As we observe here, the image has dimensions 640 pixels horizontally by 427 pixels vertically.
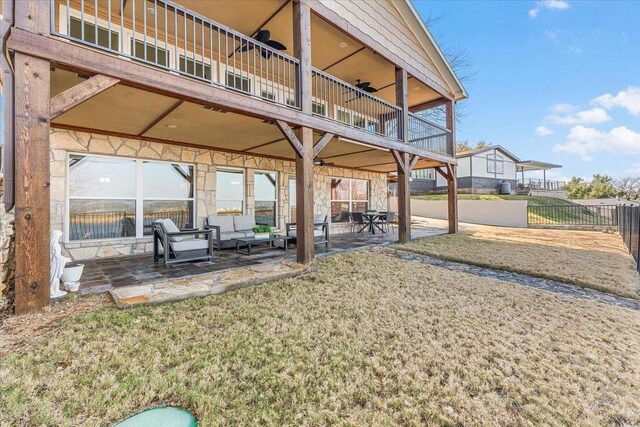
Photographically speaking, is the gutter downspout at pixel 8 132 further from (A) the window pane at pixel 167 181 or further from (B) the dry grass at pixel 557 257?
(B) the dry grass at pixel 557 257

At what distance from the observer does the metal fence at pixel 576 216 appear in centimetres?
1302

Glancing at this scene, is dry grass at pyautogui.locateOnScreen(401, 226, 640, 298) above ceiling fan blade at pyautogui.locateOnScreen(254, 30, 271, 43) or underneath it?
underneath

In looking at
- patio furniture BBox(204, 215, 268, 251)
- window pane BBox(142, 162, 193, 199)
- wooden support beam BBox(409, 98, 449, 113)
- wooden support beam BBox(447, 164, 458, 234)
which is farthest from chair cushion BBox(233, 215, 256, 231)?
wooden support beam BBox(409, 98, 449, 113)

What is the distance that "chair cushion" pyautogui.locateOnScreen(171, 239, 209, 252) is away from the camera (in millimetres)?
5164

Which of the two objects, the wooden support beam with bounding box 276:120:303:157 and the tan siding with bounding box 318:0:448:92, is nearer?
the wooden support beam with bounding box 276:120:303:157

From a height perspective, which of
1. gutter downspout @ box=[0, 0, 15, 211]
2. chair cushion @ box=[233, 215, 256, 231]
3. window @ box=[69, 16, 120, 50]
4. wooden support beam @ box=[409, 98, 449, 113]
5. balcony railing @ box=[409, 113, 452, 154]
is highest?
wooden support beam @ box=[409, 98, 449, 113]

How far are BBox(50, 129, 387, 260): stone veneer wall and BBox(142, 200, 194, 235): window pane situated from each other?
0.82 feet

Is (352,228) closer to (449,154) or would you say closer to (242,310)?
(449,154)

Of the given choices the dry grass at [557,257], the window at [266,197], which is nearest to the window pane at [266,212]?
the window at [266,197]

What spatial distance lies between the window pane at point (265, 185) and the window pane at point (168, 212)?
2055 mm

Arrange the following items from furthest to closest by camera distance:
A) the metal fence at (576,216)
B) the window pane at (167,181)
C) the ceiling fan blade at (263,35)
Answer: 1. the metal fence at (576,216)
2. the window pane at (167,181)
3. the ceiling fan blade at (263,35)

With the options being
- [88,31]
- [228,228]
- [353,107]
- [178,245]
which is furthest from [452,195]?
[88,31]

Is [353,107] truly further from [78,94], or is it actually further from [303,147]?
[78,94]

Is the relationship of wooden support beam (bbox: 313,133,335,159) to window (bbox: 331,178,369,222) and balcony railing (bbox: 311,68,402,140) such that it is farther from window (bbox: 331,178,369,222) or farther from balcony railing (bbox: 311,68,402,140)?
window (bbox: 331,178,369,222)
